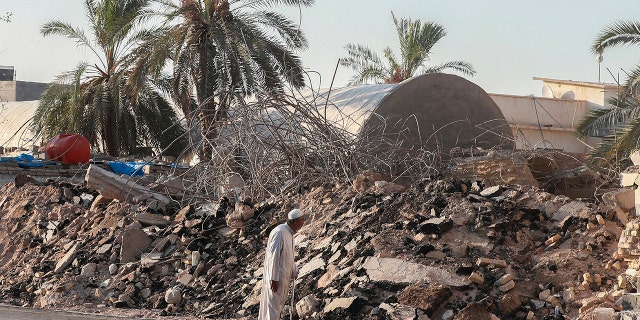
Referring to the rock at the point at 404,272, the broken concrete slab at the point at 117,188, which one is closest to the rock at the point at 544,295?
the rock at the point at 404,272

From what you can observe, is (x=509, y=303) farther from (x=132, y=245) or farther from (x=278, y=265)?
(x=132, y=245)

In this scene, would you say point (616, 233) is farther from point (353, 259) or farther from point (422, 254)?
point (353, 259)

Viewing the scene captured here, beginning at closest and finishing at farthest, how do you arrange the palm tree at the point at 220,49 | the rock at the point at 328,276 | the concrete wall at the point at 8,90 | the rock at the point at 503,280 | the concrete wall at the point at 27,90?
the rock at the point at 503,280
the rock at the point at 328,276
the palm tree at the point at 220,49
the concrete wall at the point at 8,90
the concrete wall at the point at 27,90

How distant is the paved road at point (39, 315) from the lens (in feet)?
31.7

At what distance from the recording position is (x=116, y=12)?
79.9ft

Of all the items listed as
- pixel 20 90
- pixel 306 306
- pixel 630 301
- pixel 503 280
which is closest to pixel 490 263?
pixel 503 280

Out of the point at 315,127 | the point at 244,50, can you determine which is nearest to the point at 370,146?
the point at 315,127

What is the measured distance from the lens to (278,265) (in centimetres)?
847

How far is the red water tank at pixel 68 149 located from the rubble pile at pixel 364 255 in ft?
20.3

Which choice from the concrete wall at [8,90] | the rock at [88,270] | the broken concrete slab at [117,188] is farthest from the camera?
the concrete wall at [8,90]

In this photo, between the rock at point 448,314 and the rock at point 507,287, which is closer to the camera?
the rock at point 448,314

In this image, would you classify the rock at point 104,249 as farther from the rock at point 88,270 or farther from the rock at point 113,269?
the rock at point 113,269

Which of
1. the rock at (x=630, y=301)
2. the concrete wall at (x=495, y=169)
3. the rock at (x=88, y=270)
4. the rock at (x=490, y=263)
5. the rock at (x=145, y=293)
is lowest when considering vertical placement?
the rock at (x=145, y=293)

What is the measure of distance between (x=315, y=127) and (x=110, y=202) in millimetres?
3384
